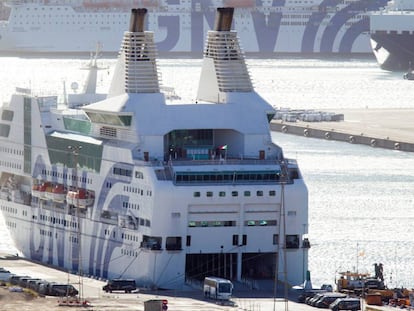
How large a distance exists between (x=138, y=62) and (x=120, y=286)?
20.5ft

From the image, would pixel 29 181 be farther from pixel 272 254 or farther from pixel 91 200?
pixel 272 254

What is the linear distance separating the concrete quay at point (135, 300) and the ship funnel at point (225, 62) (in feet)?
18.5

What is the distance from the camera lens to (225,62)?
172ft

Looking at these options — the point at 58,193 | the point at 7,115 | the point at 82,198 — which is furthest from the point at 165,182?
the point at 7,115

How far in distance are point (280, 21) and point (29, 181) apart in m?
130

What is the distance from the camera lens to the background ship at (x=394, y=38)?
6024 inches

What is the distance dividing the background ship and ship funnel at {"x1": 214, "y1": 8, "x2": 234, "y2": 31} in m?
101

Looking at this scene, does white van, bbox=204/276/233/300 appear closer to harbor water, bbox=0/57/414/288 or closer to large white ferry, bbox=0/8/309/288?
large white ferry, bbox=0/8/309/288

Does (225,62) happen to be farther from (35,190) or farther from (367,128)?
(367,128)

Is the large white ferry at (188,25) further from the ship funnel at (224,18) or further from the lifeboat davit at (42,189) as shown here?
the ship funnel at (224,18)

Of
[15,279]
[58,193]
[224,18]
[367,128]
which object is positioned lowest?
[15,279]

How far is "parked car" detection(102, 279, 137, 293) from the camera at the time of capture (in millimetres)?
48688

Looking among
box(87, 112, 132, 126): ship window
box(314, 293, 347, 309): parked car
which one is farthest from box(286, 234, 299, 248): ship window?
box(87, 112, 132, 126): ship window

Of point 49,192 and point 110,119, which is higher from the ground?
point 110,119
